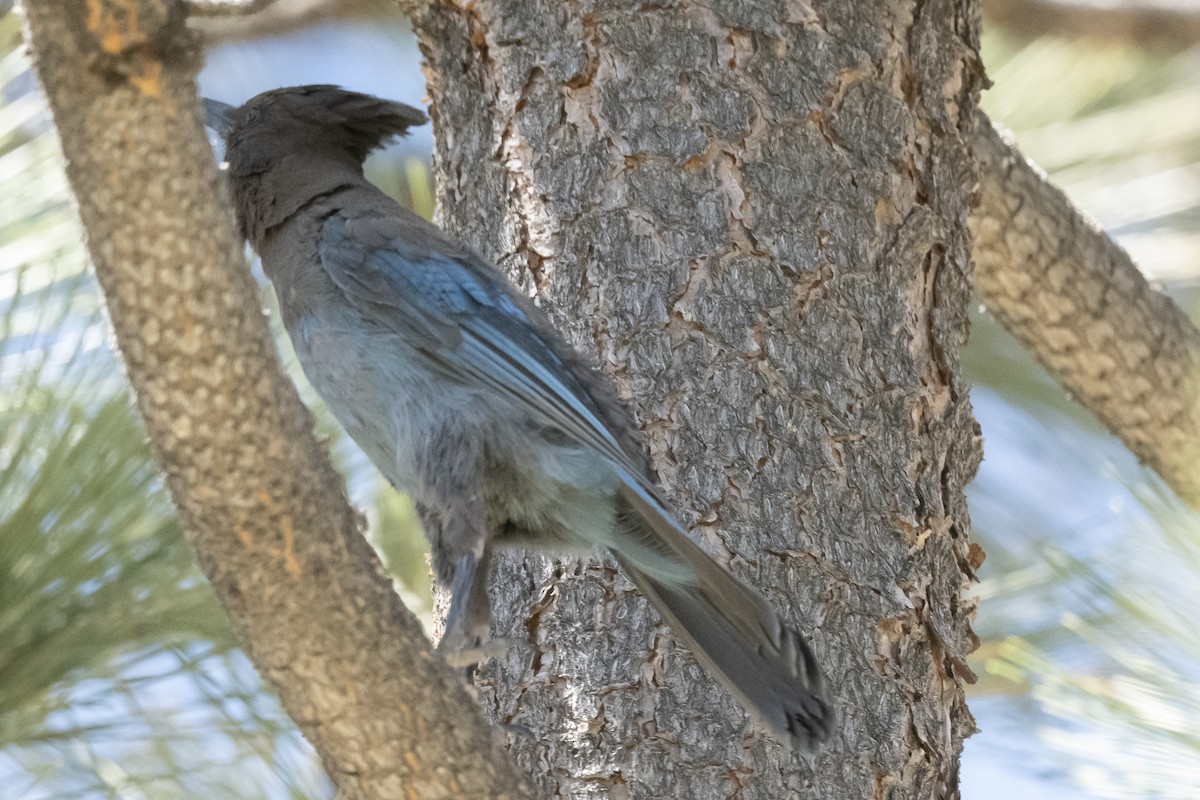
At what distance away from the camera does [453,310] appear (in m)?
2.46

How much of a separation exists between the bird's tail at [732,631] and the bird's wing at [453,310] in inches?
6.4

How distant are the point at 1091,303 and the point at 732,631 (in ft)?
4.97

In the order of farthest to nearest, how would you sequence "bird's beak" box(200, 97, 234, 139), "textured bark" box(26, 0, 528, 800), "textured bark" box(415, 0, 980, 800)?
"bird's beak" box(200, 97, 234, 139), "textured bark" box(415, 0, 980, 800), "textured bark" box(26, 0, 528, 800)

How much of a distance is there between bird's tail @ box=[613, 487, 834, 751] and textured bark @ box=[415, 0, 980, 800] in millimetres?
90

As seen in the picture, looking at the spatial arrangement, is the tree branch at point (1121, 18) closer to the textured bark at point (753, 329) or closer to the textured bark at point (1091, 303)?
the textured bark at point (1091, 303)

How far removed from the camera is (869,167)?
8.25 feet

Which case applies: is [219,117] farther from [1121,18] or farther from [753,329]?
[1121,18]

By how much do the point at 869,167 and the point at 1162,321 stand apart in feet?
3.70

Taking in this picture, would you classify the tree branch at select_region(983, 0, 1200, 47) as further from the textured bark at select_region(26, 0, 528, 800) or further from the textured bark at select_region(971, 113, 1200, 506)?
the textured bark at select_region(26, 0, 528, 800)

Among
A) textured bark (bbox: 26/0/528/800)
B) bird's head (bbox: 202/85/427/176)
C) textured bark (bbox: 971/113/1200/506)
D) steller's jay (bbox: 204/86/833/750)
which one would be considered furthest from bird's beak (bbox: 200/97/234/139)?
Answer: textured bark (bbox: 971/113/1200/506)

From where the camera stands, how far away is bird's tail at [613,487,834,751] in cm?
211

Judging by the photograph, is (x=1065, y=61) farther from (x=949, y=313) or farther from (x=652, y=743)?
(x=652, y=743)

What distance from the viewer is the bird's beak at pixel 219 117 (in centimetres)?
290

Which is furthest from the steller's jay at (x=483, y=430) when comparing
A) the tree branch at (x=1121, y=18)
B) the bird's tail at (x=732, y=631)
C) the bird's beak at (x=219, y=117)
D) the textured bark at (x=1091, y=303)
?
the tree branch at (x=1121, y=18)
